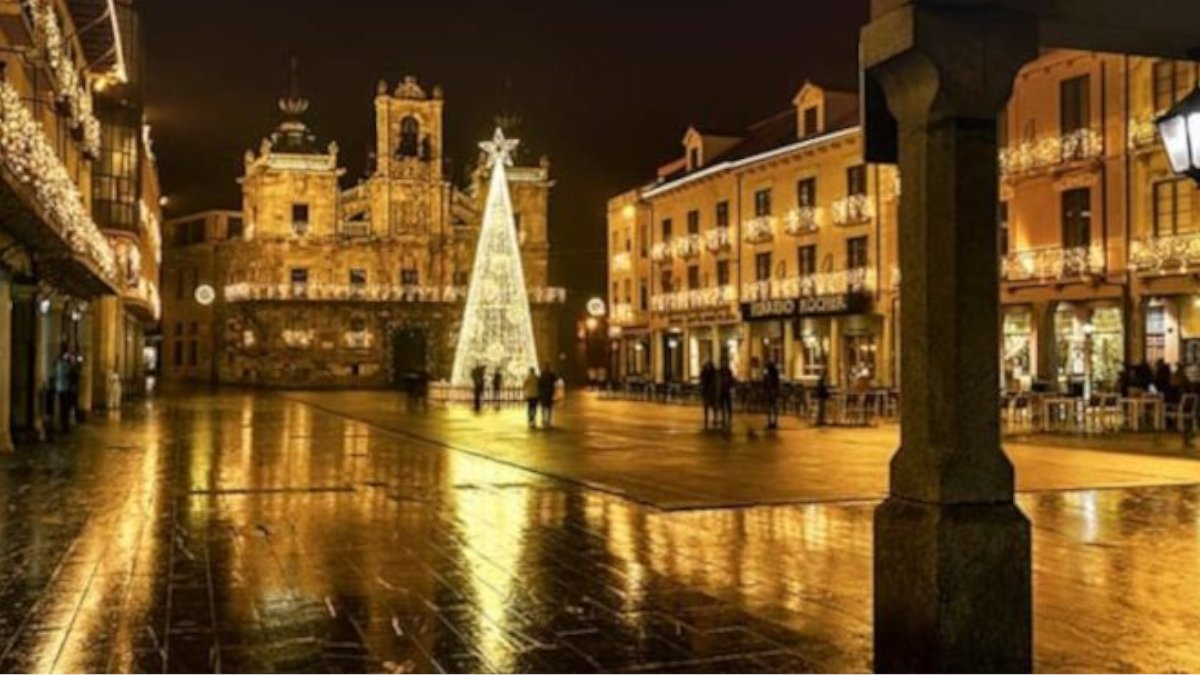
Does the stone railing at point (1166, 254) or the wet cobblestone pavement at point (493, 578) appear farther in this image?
the stone railing at point (1166, 254)

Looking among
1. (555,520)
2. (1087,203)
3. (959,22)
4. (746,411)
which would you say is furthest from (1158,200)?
(959,22)

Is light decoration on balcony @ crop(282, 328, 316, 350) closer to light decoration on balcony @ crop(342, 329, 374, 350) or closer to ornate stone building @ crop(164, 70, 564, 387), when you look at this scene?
ornate stone building @ crop(164, 70, 564, 387)

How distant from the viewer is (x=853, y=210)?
40469mm

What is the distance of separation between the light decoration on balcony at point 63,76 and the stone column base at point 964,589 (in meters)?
17.6

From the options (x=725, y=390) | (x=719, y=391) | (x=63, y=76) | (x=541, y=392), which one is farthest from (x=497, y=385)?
(x=63, y=76)

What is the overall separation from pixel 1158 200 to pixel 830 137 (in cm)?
1352

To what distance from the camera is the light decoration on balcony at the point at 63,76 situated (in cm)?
2077

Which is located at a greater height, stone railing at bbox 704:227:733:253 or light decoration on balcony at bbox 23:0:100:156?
light decoration on balcony at bbox 23:0:100:156

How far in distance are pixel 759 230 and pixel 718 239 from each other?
338cm

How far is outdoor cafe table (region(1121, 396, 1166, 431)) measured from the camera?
2525 cm

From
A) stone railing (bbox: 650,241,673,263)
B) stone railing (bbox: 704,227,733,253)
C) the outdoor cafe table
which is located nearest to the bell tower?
stone railing (bbox: 650,241,673,263)

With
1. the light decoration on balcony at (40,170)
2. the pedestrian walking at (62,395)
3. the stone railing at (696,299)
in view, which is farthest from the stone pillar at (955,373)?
the stone railing at (696,299)

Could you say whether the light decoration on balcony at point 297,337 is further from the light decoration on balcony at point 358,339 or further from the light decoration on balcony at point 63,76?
the light decoration on balcony at point 63,76

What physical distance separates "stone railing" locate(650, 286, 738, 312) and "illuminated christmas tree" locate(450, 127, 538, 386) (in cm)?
1180
